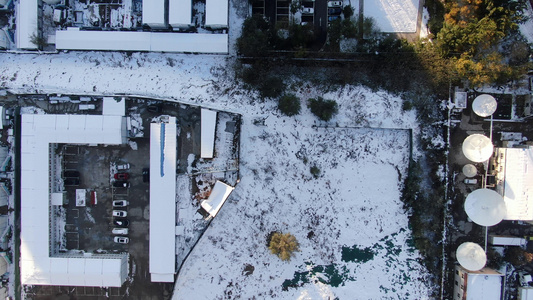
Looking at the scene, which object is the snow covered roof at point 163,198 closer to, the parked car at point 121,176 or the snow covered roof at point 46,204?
the parked car at point 121,176

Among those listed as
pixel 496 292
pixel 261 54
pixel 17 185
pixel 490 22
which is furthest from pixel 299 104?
pixel 17 185

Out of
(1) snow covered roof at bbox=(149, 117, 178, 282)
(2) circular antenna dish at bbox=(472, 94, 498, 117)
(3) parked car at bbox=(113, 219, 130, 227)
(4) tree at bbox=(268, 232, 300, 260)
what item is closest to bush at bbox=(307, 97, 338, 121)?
(4) tree at bbox=(268, 232, 300, 260)

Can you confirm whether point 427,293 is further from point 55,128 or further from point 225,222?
point 55,128

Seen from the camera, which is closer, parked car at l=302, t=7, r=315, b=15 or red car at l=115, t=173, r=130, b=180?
red car at l=115, t=173, r=130, b=180

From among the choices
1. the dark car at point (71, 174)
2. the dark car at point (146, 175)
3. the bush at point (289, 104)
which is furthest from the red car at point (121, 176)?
the bush at point (289, 104)

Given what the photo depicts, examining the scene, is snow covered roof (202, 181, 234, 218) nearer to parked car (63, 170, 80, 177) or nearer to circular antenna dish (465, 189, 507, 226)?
parked car (63, 170, 80, 177)

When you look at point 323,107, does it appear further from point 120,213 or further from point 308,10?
point 120,213
